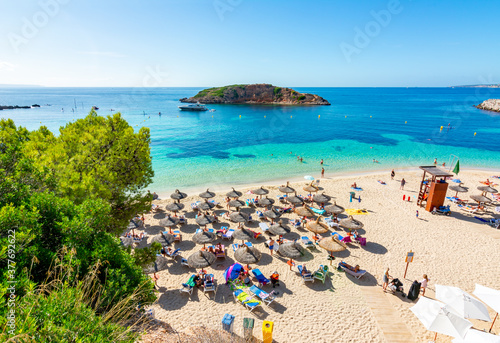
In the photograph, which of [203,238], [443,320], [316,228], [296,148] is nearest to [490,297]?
[443,320]

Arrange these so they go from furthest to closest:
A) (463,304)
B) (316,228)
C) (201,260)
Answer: (316,228)
(201,260)
(463,304)

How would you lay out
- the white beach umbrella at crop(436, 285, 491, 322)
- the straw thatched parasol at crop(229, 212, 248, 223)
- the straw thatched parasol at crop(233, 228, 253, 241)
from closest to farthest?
the white beach umbrella at crop(436, 285, 491, 322) → the straw thatched parasol at crop(233, 228, 253, 241) → the straw thatched parasol at crop(229, 212, 248, 223)

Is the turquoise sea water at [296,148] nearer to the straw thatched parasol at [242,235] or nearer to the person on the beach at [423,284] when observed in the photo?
the straw thatched parasol at [242,235]

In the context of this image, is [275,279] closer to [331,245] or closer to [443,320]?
[331,245]

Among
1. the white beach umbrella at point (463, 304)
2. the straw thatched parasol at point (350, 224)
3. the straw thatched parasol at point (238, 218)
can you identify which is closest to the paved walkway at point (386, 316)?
the white beach umbrella at point (463, 304)

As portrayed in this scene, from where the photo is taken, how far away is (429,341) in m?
10.0

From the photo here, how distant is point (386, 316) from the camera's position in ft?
36.9

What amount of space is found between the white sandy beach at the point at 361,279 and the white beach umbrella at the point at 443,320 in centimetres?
145

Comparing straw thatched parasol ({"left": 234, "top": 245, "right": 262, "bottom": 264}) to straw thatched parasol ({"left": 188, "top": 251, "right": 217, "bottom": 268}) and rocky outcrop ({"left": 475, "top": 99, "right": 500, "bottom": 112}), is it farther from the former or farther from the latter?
rocky outcrop ({"left": 475, "top": 99, "right": 500, "bottom": 112})

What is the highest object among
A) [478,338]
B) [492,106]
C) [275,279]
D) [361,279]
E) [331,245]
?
A: [492,106]

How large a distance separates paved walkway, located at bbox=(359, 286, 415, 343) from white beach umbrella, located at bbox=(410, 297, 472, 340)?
53.9 inches

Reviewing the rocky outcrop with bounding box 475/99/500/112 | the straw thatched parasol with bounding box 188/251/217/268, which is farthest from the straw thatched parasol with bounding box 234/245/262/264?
the rocky outcrop with bounding box 475/99/500/112

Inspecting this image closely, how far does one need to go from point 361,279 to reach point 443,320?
4619mm

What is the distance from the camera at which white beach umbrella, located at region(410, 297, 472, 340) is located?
29.7 ft
